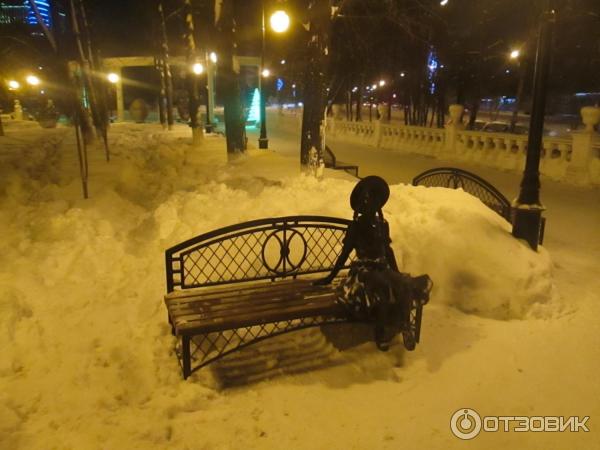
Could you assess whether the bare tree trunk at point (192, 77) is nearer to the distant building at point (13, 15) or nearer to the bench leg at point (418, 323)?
the distant building at point (13, 15)

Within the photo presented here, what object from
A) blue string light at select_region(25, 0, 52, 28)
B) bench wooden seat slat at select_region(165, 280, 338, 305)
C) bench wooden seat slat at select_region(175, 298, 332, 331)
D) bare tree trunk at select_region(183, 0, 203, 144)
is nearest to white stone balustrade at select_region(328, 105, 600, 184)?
bare tree trunk at select_region(183, 0, 203, 144)

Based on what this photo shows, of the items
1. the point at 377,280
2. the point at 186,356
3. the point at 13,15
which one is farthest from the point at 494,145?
the point at 13,15

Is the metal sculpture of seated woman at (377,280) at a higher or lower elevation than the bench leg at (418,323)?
higher

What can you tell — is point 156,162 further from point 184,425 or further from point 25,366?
point 184,425

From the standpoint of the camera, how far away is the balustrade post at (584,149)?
13.6m

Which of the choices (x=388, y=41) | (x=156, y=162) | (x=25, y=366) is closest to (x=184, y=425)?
(x=25, y=366)

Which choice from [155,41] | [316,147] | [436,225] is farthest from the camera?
[155,41]

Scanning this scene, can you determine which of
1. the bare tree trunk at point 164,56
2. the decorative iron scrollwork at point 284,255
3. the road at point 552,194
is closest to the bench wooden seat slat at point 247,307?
the decorative iron scrollwork at point 284,255

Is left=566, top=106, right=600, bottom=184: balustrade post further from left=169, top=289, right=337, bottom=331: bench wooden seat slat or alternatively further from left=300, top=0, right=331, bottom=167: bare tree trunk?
left=169, top=289, right=337, bottom=331: bench wooden seat slat

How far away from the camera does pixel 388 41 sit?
24.5 m

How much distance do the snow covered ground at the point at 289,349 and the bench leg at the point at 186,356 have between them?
0.10 meters

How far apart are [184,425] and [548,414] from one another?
2.57 metres

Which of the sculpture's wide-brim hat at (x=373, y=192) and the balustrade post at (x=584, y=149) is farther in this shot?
the balustrade post at (x=584, y=149)

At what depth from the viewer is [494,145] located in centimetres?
1747
